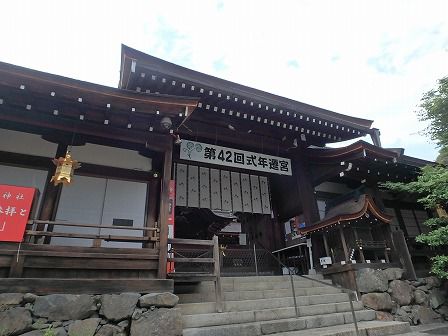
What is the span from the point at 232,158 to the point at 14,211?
597 cm

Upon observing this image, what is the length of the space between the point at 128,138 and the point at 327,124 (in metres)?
6.58

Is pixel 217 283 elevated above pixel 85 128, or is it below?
below

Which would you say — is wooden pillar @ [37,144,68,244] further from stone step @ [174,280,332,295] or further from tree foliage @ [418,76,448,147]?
tree foliage @ [418,76,448,147]

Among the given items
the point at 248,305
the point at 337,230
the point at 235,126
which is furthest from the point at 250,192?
the point at 248,305

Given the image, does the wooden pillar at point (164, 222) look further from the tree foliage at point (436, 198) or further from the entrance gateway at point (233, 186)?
the tree foliage at point (436, 198)

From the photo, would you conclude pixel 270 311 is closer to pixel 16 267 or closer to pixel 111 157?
pixel 16 267

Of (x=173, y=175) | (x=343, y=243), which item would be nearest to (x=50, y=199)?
(x=173, y=175)

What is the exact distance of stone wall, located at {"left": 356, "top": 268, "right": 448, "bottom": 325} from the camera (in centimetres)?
709

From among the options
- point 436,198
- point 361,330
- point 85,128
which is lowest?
point 361,330

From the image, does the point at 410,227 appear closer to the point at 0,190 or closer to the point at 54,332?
the point at 54,332

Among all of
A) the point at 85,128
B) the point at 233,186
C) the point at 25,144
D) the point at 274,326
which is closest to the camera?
the point at 274,326

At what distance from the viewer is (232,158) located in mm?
9367

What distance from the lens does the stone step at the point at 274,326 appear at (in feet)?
16.2

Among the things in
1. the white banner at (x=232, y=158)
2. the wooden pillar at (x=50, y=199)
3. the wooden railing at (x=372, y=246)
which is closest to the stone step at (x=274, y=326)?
the wooden railing at (x=372, y=246)
